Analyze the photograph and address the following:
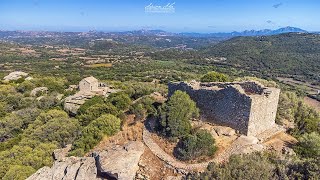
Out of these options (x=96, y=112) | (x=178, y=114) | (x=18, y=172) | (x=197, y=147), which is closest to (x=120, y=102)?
(x=96, y=112)

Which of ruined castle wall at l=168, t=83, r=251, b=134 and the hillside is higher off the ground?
ruined castle wall at l=168, t=83, r=251, b=134

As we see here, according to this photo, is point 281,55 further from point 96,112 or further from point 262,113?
point 262,113

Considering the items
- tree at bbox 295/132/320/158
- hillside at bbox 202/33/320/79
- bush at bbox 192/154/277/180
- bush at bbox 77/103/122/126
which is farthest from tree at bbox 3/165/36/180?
hillside at bbox 202/33/320/79

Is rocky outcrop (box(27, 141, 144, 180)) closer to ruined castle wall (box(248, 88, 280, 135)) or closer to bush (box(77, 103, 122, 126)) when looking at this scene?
ruined castle wall (box(248, 88, 280, 135))

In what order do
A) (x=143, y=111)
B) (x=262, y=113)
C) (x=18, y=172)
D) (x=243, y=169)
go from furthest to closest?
(x=143, y=111) < (x=18, y=172) < (x=262, y=113) < (x=243, y=169)

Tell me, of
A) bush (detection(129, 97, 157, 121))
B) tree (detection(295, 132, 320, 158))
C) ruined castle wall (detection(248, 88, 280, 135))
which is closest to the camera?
tree (detection(295, 132, 320, 158))

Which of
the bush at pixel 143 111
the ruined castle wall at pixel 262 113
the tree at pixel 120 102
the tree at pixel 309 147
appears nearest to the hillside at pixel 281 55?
the tree at pixel 120 102
